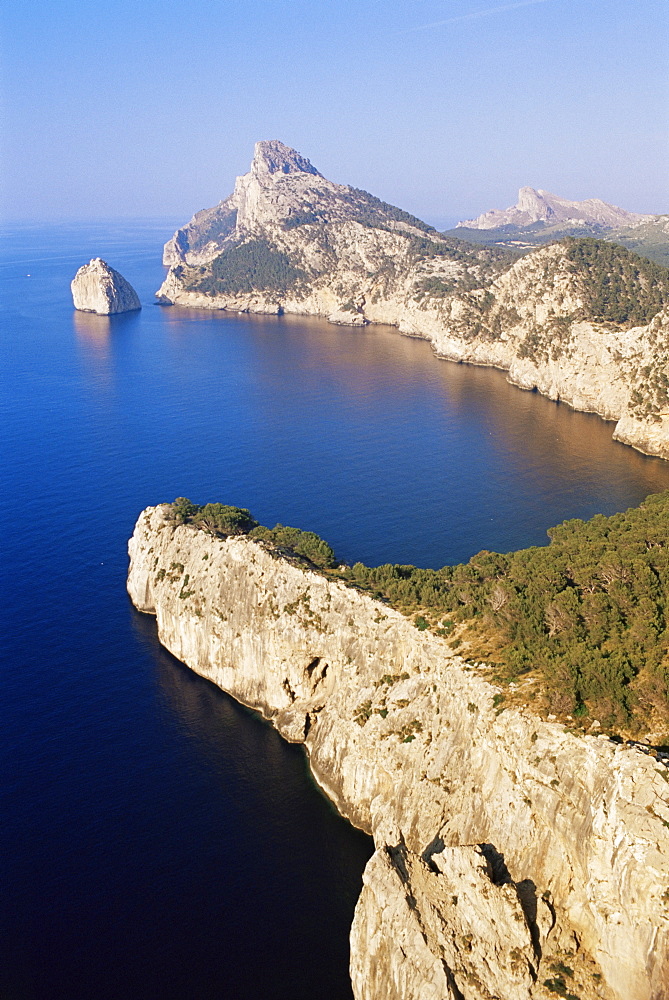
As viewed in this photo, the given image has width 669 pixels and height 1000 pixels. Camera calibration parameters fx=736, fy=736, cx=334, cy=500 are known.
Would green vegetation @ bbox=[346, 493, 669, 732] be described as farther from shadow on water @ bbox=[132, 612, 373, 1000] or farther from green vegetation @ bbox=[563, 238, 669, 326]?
green vegetation @ bbox=[563, 238, 669, 326]

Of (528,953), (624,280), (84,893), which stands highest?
(624,280)

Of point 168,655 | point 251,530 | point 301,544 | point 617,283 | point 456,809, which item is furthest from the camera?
point 617,283

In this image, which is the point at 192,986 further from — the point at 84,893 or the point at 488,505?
the point at 488,505

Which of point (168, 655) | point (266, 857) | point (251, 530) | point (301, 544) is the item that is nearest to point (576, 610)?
point (266, 857)

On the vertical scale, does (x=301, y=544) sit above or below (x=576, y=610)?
below

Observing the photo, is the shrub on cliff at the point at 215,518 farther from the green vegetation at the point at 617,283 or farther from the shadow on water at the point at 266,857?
the green vegetation at the point at 617,283

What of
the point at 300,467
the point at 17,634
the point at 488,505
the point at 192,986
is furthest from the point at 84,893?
the point at 300,467

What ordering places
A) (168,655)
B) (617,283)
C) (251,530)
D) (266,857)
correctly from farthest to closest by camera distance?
(617,283) < (251,530) < (168,655) < (266,857)

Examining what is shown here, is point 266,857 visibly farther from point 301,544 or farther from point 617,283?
point 617,283
